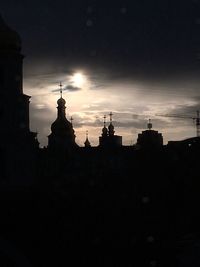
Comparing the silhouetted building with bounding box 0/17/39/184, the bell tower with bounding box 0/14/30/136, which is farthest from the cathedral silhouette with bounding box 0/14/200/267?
the bell tower with bounding box 0/14/30/136

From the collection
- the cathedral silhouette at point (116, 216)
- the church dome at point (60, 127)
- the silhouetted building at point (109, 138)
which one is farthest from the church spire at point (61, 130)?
the cathedral silhouette at point (116, 216)

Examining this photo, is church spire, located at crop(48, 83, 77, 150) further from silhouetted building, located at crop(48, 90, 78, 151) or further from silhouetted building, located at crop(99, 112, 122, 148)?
silhouetted building, located at crop(99, 112, 122, 148)

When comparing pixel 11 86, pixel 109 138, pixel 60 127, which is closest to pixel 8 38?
pixel 11 86

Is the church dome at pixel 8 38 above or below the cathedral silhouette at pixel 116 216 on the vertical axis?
above

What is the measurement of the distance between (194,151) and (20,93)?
1126 cm

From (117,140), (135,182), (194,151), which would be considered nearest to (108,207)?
(135,182)

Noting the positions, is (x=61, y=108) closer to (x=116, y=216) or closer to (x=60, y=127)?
(x=60, y=127)

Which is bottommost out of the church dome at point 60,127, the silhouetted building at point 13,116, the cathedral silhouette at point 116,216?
the cathedral silhouette at point 116,216

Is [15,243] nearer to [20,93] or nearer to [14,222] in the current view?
[14,222]

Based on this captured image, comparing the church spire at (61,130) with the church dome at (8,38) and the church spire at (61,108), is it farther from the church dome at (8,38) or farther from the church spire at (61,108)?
the church dome at (8,38)

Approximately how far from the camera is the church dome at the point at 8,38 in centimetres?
2953

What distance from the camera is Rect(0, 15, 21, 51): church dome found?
29531 millimetres

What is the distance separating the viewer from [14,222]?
19.8 metres

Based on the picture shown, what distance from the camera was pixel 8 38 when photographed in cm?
2966
